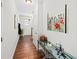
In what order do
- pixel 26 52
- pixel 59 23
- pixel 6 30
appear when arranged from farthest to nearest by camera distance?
1. pixel 26 52
2. pixel 59 23
3. pixel 6 30

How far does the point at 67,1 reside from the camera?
2088 mm

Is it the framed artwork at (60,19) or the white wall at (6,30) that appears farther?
the framed artwork at (60,19)

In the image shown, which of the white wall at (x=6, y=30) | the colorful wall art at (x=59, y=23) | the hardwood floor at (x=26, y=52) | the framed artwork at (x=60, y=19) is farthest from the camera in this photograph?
the hardwood floor at (x=26, y=52)

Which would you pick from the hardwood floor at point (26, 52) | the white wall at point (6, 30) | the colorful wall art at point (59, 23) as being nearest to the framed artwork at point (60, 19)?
the colorful wall art at point (59, 23)

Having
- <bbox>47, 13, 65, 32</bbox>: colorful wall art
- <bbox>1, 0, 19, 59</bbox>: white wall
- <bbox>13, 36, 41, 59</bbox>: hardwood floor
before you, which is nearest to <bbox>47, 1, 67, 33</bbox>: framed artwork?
<bbox>47, 13, 65, 32</bbox>: colorful wall art

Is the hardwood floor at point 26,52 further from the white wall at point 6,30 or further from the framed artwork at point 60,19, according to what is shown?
the framed artwork at point 60,19

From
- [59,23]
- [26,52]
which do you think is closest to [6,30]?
[59,23]

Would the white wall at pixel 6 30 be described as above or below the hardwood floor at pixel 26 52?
above

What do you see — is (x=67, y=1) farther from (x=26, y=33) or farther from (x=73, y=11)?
(x=26, y=33)

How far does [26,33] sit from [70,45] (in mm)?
9958

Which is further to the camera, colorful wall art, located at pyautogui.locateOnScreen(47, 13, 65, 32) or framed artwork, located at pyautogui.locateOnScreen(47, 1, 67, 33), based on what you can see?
colorful wall art, located at pyautogui.locateOnScreen(47, 13, 65, 32)

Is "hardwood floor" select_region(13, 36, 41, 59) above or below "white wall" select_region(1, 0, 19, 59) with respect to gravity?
below

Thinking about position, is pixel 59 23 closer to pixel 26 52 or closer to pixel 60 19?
pixel 60 19

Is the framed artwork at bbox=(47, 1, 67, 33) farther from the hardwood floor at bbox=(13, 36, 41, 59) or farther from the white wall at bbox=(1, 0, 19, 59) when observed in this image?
the hardwood floor at bbox=(13, 36, 41, 59)
